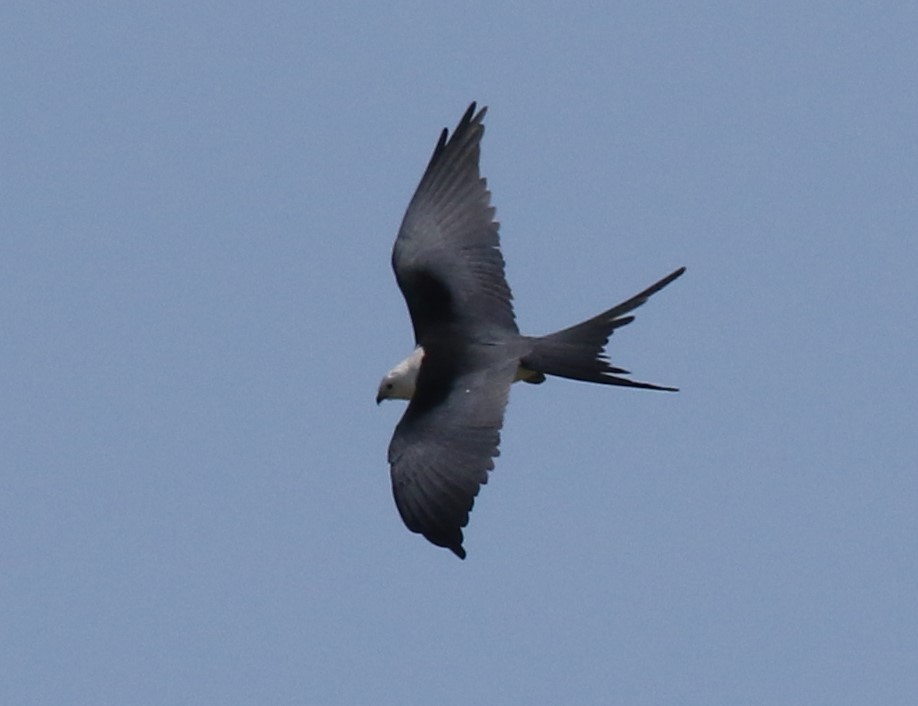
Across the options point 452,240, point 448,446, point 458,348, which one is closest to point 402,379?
point 458,348

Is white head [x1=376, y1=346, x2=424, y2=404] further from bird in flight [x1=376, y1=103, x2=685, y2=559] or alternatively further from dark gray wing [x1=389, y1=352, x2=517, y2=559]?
dark gray wing [x1=389, y1=352, x2=517, y2=559]

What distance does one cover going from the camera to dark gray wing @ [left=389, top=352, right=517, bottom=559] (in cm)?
1284

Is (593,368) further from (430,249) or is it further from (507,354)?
(430,249)

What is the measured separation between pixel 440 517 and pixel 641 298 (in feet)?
6.09

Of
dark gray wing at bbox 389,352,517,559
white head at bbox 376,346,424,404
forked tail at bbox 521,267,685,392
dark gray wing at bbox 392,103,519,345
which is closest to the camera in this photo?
dark gray wing at bbox 389,352,517,559

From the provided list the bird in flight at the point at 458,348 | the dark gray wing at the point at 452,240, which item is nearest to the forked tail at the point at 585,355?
the bird in flight at the point at 458,348

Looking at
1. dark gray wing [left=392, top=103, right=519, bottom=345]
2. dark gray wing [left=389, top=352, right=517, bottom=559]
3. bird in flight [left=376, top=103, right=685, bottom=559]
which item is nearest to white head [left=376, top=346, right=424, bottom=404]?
bird in flight [left=376, top=103, right=685, bottom=559]

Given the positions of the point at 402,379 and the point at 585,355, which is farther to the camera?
the point at 402,379

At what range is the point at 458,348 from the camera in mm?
14289

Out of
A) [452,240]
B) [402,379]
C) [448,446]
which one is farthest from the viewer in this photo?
[452,240]

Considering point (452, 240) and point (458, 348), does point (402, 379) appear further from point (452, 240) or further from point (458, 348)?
point (452, 240)

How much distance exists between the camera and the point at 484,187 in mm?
15016

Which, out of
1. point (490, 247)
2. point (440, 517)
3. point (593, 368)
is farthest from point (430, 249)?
point (440, 517)

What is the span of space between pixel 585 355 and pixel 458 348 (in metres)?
0.89
